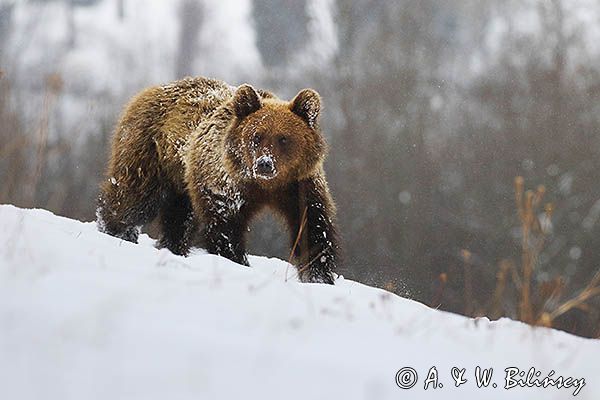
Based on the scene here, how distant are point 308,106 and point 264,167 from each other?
1.10 metres

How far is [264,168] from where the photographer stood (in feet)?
23.2

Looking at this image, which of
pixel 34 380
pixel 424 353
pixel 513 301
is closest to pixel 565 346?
pixel 424 353

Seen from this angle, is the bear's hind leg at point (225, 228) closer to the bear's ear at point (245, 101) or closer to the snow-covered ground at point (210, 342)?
the bear's ear at point (245, 101)

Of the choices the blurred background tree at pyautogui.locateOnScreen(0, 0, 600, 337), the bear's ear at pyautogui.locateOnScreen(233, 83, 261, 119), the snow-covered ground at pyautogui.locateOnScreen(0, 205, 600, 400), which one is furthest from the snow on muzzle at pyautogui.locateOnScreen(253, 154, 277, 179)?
the blurred background tree at pyautogui.locateOnScreen(0, 0, 600, 337)

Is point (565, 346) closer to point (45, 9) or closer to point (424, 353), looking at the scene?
point (424, 353)

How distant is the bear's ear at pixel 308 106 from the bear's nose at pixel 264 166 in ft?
3.25

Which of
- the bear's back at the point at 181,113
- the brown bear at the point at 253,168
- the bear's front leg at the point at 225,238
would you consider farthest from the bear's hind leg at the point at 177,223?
the bear's front leg at the point at 225,238

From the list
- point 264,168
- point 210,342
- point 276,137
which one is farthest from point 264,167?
point 210,342

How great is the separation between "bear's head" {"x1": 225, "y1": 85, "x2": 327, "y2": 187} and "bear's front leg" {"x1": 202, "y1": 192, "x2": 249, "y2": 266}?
1.09ft

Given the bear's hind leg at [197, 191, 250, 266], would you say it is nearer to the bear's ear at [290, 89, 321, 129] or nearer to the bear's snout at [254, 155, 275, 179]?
the bear's snout at [254, 155, 275, 179]

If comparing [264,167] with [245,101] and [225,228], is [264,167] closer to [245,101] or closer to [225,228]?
[225,228]

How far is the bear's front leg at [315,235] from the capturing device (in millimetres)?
7625

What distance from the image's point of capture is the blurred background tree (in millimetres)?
26875

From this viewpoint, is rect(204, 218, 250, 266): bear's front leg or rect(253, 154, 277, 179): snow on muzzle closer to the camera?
rect(253, 154, 277, 179): snow on muzzle
